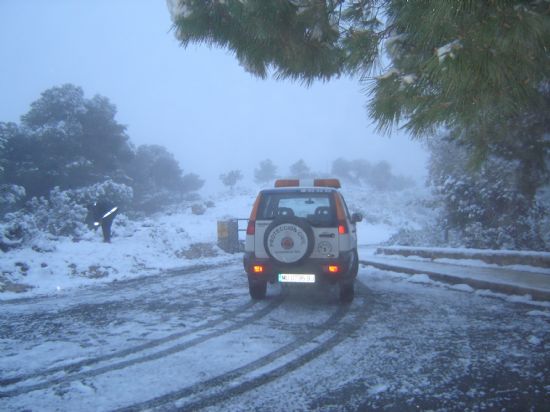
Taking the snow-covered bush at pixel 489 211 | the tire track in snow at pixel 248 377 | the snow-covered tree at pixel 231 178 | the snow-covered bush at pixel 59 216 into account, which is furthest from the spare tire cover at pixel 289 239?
the snow-covered tree at pixel 231 178

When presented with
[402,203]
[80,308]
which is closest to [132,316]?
[80,308]

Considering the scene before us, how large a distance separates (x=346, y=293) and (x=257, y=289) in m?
1.57

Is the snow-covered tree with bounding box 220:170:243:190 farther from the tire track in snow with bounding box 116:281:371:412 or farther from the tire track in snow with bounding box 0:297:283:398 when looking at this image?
the tire track in snow with bounding box 116:281:371:412

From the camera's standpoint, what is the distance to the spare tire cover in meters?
6.39

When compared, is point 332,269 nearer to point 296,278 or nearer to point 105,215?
point 296,278

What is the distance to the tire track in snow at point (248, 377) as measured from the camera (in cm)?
334

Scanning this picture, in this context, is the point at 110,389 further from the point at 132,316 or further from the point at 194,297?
the point at 194,297

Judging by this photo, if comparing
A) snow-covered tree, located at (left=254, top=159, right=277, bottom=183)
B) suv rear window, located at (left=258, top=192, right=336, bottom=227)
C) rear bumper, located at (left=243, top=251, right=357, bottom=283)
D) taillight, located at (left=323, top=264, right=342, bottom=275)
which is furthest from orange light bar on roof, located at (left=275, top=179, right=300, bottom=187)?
snow-covered tree, located at (left=254, top=159, right=277, bottom=183)

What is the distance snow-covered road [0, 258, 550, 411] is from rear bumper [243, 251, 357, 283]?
0.53 metres

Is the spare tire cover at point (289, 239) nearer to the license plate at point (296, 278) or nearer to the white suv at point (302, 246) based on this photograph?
the white suv at point (302, 246)

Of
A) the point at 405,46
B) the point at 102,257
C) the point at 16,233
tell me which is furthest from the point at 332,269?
the point at 16,233

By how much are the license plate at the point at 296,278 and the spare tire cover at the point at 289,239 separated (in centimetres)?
28

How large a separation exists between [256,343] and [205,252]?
11.4 meters

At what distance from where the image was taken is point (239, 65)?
5141mm
